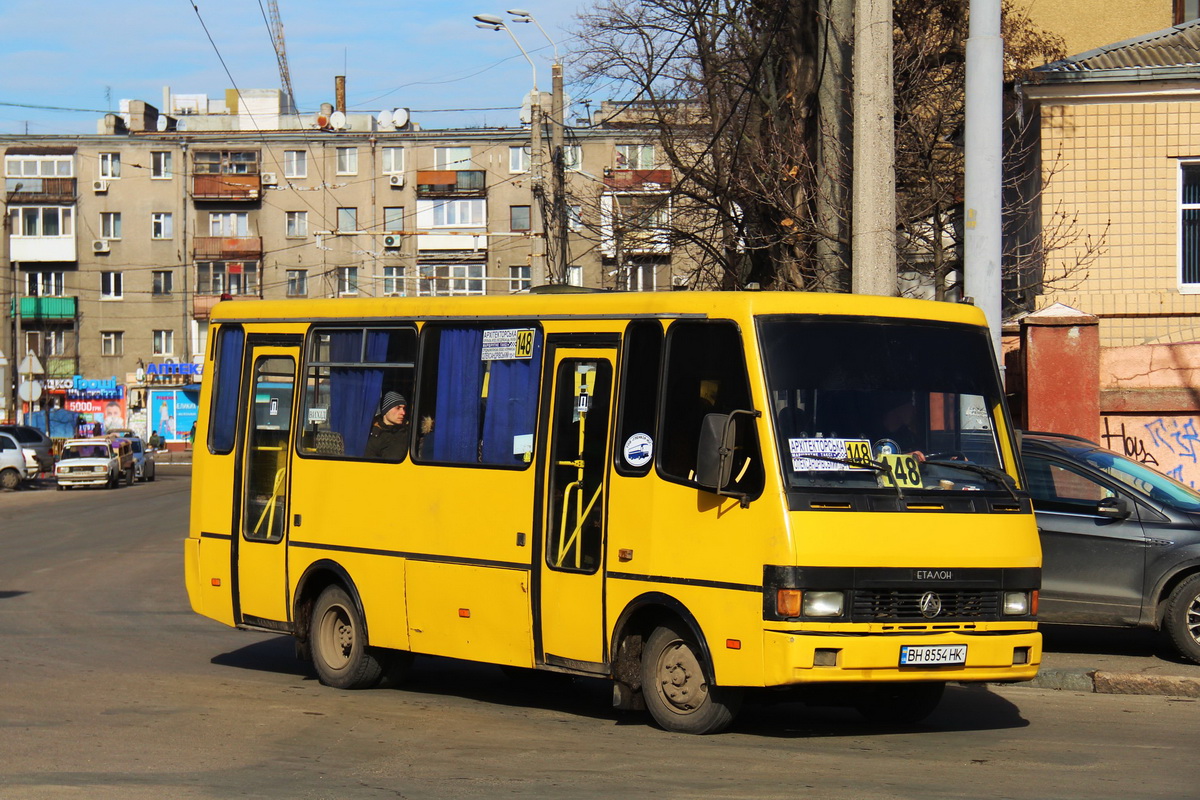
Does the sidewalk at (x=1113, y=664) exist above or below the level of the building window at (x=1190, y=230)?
below

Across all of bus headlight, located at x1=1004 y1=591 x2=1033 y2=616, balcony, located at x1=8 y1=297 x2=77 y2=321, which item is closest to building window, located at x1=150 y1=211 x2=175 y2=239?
balcony, located at x1=8 y1=297 x2=77 y2=321

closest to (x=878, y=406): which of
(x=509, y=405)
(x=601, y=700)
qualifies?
(x=509, y=405)

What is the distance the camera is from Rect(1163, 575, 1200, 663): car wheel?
1137cm

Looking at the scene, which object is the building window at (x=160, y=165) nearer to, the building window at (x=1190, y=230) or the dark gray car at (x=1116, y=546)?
the building window at (x=1190, y=230)

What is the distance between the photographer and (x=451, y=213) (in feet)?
242

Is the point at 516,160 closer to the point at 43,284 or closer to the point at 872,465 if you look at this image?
the point at 43,284

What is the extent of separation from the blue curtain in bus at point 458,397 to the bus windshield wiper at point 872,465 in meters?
2.70

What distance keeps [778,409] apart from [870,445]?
1.82 feet

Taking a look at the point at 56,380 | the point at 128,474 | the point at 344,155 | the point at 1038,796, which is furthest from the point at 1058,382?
the point at 56,380

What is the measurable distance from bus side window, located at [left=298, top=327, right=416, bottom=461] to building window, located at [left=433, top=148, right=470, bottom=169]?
63.4 meters

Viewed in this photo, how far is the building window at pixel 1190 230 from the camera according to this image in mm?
18859

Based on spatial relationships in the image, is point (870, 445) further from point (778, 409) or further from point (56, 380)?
point (56, 380)

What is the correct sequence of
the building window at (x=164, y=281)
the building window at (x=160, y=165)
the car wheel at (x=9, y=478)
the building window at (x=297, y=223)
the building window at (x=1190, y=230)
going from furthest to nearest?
the building window at (x=160, y=165)
the building window at (x=164, y=281)
the building window at (x=297, y=223)
the car wheel at (x=9, y=478)
the building window at (x=1190, y=230)

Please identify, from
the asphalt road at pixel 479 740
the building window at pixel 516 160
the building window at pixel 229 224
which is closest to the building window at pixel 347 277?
the building window at pixel 229 224
